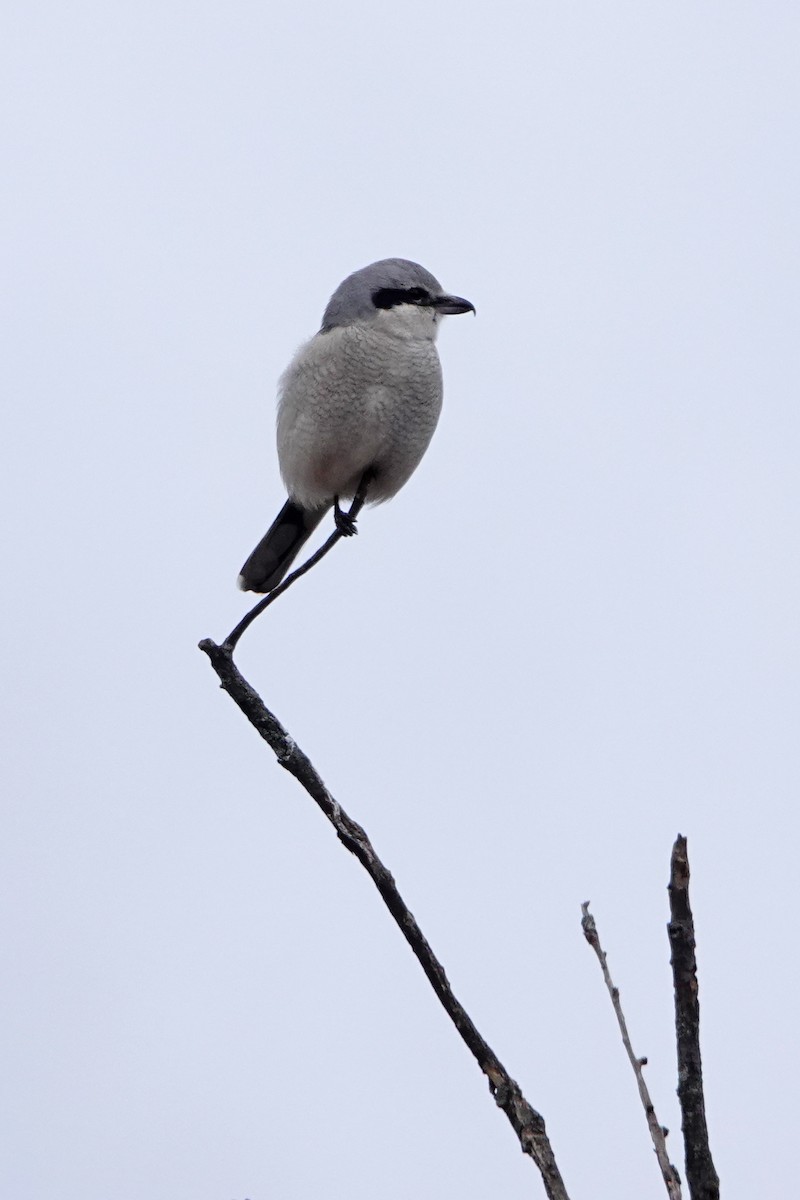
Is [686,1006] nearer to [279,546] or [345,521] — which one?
[345,521]

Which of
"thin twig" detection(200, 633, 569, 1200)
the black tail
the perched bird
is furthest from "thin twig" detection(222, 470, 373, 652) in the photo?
the black tail

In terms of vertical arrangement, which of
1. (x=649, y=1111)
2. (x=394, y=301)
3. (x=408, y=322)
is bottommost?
(x=649, y=1111)

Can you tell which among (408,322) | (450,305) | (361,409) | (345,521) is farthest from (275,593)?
(450,305)

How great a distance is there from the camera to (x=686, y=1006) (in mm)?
1424

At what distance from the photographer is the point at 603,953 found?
1618mm

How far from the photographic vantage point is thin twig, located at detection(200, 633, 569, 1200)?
1.62m

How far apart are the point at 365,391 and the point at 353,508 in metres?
0.38

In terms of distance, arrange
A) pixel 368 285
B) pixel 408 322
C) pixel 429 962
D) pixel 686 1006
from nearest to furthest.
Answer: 1. pixel 686 1006
2. pixel 429 962
3. pixel 408 322
4. pixel 368 285

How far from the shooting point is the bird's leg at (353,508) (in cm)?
347

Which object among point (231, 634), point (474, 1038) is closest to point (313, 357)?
point (231, 634)

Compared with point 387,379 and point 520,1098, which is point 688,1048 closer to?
point 520,1098

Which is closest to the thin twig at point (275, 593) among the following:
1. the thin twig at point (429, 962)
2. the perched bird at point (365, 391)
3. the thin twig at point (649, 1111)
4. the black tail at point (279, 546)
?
the thin twig at point (429, 962)

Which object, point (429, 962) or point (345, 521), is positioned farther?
point (345, 521)

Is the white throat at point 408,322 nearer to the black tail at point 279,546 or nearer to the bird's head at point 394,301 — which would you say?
the bird's head at point 394,301
